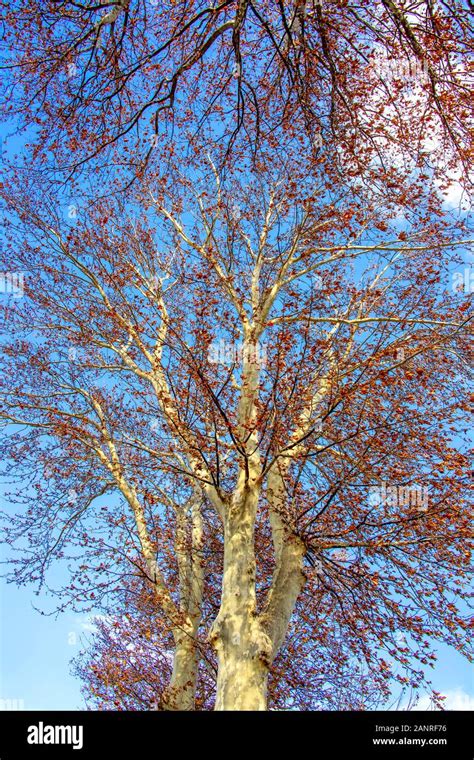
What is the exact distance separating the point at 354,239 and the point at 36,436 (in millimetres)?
6184

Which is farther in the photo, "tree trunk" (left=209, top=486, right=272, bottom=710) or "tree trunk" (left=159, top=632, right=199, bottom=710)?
"tree trunk" (left=159, top=632, right=199, bottom=710)

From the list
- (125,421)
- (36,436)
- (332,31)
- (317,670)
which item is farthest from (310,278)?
(317,670)

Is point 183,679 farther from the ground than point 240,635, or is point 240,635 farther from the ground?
point 240,635

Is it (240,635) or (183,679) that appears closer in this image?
(240,635)

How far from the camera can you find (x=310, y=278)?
841 centimetres

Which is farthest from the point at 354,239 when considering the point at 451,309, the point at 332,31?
the point at 332,31

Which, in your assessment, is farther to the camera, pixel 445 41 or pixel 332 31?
pixel 332 31

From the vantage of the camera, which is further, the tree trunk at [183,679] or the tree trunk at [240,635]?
the tree trunk at [183,679]

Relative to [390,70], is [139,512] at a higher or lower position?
lower

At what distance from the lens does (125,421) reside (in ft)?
30.6
